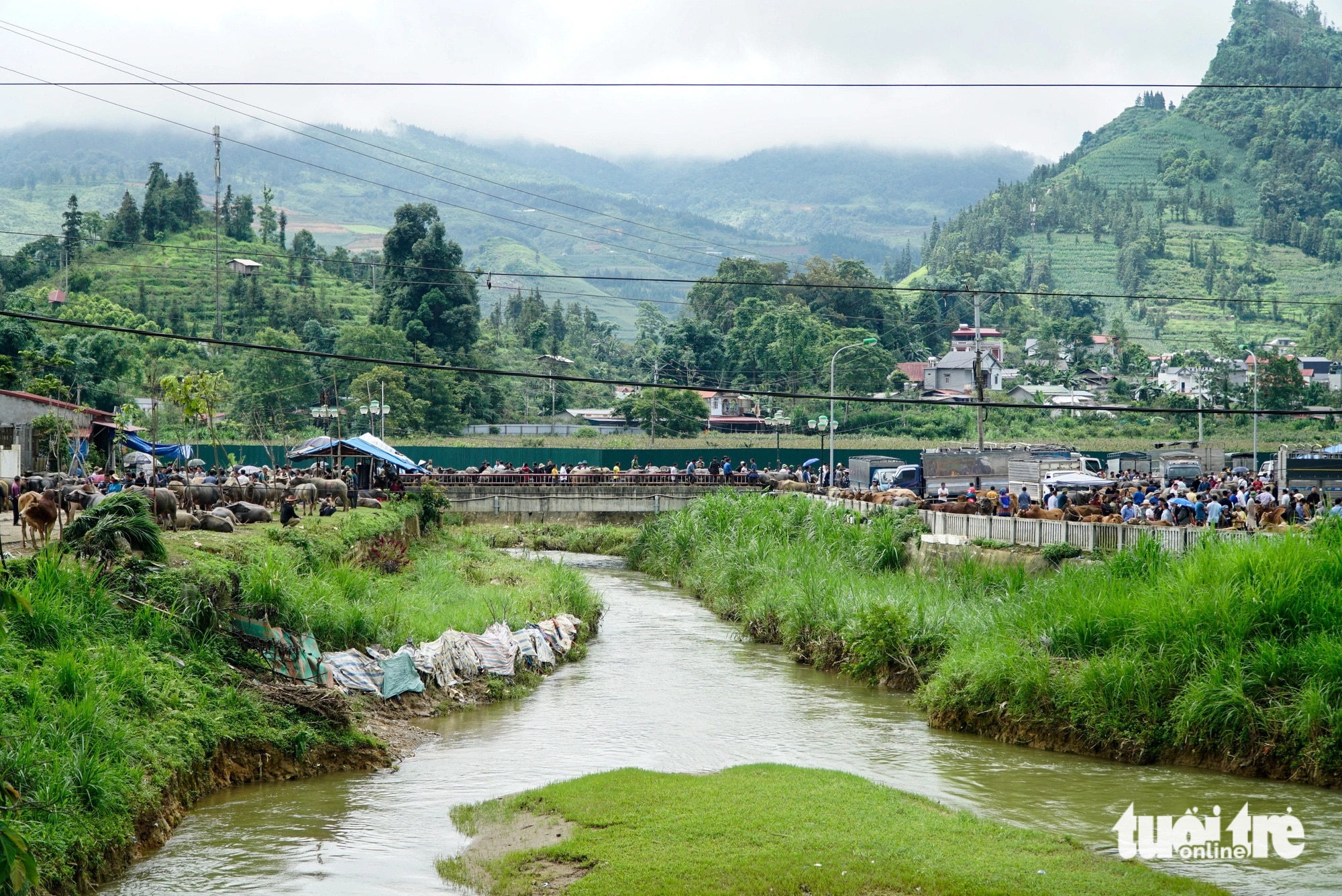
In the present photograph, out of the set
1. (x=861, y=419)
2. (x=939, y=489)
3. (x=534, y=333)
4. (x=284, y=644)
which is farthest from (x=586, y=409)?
(x=284, y=644)

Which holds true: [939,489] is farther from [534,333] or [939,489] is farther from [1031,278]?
[1031,278]

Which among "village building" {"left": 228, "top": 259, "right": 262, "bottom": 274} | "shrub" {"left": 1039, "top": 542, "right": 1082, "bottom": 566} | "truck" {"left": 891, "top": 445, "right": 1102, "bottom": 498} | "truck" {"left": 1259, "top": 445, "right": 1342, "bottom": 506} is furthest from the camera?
"village building" {"left": 228, "top": 259, "right": 262, "bottom": 274}

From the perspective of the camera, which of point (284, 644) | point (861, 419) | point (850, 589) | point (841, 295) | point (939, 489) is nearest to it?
point (284, 644)

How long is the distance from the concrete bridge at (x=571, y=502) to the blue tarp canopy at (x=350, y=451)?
9635 millimetres

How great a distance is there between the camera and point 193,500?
90.9 ft

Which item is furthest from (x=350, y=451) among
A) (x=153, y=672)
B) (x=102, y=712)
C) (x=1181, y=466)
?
(x=1181, y=466)

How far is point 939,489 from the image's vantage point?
41.8 meters

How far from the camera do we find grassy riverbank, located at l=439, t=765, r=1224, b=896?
1059cm

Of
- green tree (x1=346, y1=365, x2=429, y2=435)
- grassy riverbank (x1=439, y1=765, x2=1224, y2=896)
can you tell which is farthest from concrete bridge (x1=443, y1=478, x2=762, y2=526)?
grassy riverbank (x1=439, y1=765, x2=1224, y2=896)

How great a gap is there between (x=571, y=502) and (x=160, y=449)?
703 inches

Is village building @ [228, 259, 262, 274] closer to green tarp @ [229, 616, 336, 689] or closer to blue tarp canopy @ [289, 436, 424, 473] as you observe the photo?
blue tarp canopy @ [289, 436, 424, 473]

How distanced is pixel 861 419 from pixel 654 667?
239 feet

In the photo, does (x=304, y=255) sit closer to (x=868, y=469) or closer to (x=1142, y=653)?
(x=868, y=469)

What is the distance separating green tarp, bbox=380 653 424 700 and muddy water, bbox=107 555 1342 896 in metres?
0.71
